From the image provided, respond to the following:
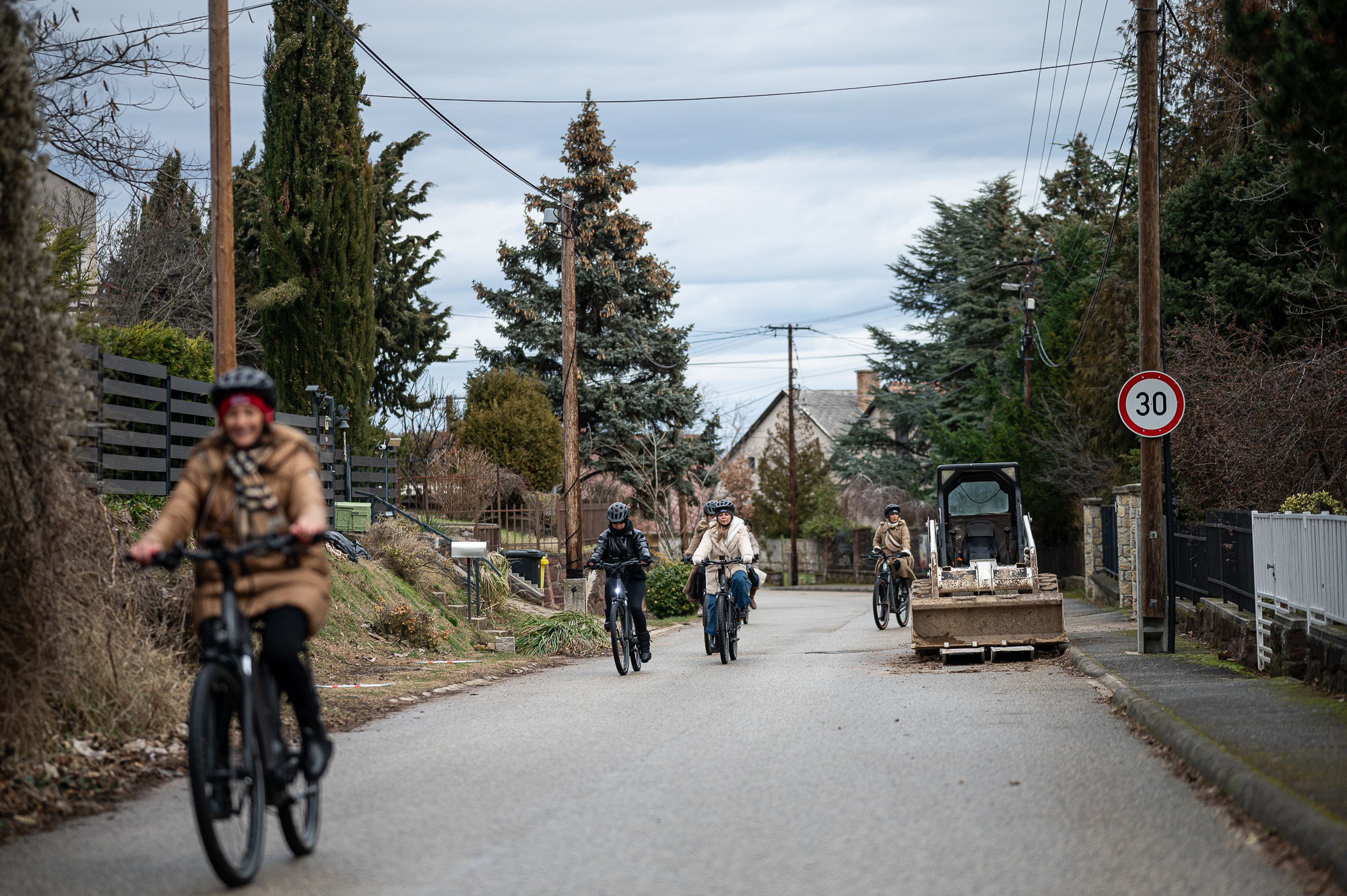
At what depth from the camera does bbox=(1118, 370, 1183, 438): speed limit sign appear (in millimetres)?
13594

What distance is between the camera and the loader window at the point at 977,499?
64.6 ft

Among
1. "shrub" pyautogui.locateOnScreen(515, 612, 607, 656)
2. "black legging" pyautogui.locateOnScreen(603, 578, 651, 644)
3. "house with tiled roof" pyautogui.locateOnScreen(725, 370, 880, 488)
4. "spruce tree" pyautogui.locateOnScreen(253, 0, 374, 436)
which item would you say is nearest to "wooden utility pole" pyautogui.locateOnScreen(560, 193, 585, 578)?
"shrub" pyautogui.locateOnScreen(515, 612, 607, 656)

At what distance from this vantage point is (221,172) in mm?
13828

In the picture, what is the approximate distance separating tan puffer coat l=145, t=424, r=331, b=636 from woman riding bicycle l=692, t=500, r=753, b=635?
9536 millimetres

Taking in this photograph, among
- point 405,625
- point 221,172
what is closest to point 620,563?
point 405,625

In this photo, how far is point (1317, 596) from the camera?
1009cm

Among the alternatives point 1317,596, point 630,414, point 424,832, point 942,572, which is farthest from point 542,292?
point 424,832

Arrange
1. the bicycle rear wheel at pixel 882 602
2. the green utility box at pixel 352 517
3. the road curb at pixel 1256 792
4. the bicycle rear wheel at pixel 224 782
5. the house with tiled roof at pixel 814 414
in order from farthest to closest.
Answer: the house with tiled roof at pixel 814 414, the bicycle rear wheel at pixel 882 602, the green utility box at pixel 352 517, the road curb at pixel 1256 792, the bicycle rear wheel at pixel 224 782

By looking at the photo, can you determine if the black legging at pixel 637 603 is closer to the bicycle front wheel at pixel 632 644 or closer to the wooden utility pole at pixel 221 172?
the bicycle front wheel at pixel 632 644

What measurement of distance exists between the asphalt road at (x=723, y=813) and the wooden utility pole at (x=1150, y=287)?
12.7 ft

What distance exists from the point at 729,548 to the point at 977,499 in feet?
20.1

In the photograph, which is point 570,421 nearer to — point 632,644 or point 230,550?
point 632,644

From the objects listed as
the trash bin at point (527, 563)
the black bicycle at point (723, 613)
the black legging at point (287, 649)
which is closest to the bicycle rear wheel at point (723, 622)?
the black bicycle at point (723, 613)

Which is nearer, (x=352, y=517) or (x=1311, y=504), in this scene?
(x=1311, y=504)
